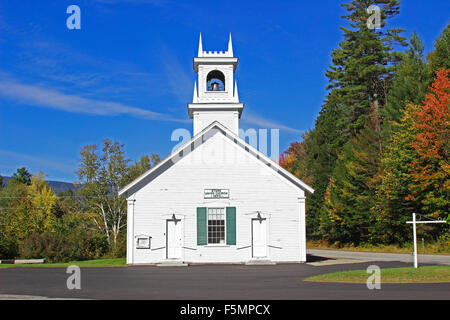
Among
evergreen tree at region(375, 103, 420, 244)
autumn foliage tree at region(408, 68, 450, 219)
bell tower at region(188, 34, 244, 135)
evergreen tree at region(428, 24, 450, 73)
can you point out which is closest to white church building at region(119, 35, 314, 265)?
bell tower at region(188, 34, 244, 135)

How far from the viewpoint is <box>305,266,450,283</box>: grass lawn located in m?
14.3

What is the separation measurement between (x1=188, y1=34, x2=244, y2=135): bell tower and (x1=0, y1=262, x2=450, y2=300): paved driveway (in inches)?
480

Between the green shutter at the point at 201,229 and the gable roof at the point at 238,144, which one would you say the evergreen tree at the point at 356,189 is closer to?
the gable roof at the point at 238,144

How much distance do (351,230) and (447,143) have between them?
15819mm

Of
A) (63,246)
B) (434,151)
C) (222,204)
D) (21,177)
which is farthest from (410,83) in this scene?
(21,177)

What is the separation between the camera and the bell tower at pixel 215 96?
28656mm

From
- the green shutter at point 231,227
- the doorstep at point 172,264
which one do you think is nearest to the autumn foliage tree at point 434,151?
the green shutter at point 231,227

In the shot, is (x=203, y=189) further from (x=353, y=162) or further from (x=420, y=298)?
(x=353, y=162)

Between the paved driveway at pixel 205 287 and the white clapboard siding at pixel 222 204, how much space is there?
15.7 ft

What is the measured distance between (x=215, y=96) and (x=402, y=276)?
1739 centimetres

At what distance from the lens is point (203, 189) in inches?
942

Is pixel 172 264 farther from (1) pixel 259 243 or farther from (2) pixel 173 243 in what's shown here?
(1) pixel 259 243

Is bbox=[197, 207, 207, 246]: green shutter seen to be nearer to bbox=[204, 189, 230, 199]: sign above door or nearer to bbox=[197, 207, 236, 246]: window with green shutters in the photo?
bbox=[197, 207, 236, 246]: window with green shutters
